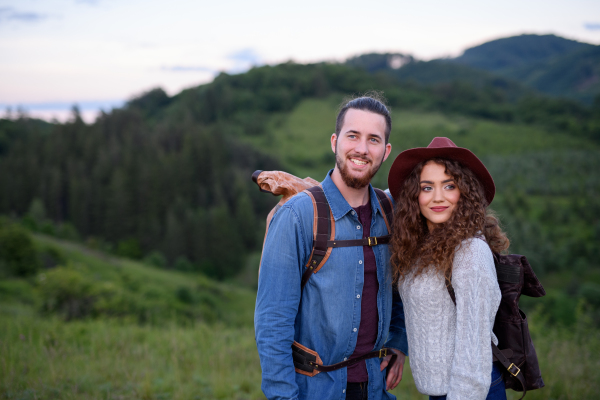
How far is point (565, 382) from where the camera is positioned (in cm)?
468

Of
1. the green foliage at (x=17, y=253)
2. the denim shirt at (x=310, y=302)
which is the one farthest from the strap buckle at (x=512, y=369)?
the green foliage at (x=17, y=253)

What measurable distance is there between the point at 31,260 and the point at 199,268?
2407 centimetres

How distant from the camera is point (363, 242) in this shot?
2.47m

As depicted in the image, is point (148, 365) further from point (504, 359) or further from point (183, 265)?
point (183, 265)

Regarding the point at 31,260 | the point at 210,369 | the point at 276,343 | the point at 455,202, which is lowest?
the point at 31,260

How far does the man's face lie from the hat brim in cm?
14

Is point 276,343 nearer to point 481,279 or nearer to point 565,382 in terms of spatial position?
point 481,279

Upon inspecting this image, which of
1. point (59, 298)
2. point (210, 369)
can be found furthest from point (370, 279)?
point (59, 298)

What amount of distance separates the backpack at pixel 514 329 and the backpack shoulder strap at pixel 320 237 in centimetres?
66

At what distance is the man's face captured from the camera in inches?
97.7

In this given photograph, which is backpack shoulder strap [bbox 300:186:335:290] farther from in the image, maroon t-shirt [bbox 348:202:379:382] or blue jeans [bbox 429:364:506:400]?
blue jeans [bbox 429:364:506:400]

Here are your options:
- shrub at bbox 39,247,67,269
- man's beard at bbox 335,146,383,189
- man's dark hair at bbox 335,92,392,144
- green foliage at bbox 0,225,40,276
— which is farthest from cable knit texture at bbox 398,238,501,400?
shrub at bbox 39,247,67,269

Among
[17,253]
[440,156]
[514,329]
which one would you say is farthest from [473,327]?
[17,253]

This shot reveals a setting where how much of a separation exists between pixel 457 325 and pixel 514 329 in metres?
0.35
